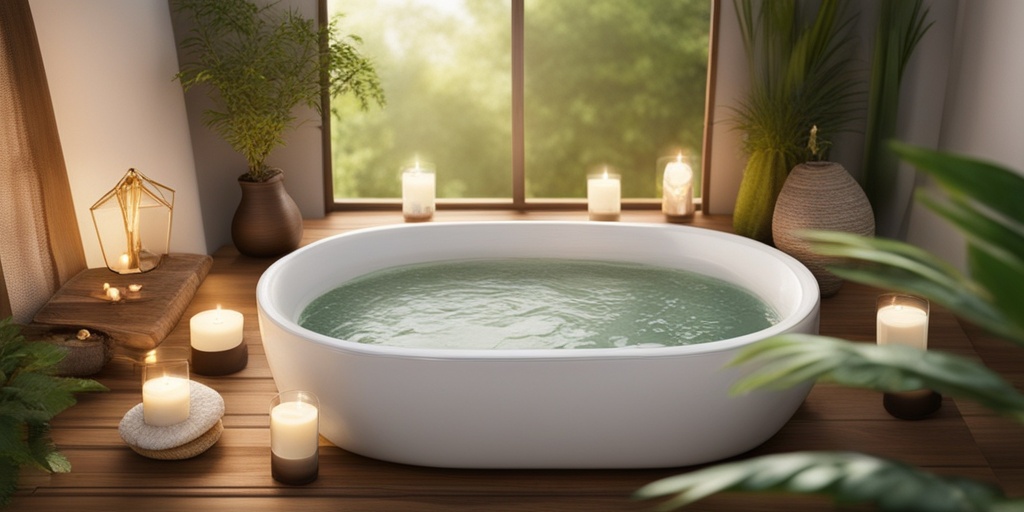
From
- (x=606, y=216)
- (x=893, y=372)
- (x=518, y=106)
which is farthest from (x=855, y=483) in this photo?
(x=518, y=106)

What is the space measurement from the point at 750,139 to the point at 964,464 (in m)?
1.74

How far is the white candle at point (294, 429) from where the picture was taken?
218 centimetres

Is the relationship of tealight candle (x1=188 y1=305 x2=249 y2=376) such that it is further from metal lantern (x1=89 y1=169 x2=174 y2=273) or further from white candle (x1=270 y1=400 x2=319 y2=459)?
white candle (x1=270 y1=400 x2=319 y2=459)

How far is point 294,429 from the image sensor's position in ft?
7.14

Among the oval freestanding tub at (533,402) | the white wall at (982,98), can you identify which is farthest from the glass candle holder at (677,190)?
the oval freestanding tub at (533,402)

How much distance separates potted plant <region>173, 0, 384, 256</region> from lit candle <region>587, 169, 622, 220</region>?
88 cm

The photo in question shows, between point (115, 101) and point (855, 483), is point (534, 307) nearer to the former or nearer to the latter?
point (115, 101)

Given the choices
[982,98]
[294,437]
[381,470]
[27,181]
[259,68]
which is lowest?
[381,470]

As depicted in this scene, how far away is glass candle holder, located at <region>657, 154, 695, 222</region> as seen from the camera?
398cm

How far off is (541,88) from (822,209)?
6.94 m

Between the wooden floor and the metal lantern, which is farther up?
the metal lantern

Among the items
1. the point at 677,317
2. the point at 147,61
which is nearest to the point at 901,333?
the point at 677,317

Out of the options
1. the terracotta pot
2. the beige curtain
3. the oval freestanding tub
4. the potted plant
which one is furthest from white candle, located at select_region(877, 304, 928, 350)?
the beige curtain

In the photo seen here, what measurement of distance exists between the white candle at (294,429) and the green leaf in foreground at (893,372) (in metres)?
1.56
